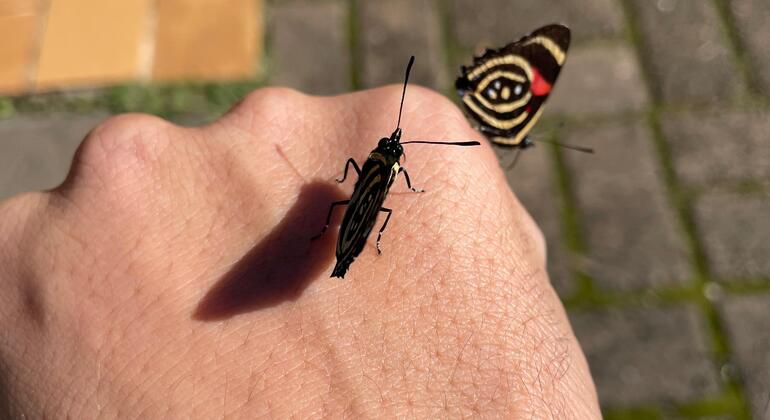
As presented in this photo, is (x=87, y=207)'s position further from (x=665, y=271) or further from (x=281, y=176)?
(x=665, y=271)

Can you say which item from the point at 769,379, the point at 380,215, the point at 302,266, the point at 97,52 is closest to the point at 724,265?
the point at 769,379

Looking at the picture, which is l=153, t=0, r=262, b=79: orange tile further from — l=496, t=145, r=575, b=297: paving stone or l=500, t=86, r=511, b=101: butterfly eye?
l=500, t=86, r=511, b=101: butterfly eye

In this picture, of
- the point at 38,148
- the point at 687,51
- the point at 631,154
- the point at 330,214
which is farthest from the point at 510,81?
the point at 38,148

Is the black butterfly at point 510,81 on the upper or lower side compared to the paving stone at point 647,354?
upper

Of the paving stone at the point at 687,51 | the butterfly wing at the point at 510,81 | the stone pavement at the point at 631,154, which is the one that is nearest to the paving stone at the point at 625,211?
the stone pavement at the point at 631,154

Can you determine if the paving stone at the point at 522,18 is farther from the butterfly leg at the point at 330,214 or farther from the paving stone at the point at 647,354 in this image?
the butterfly leg at the point at 330,214

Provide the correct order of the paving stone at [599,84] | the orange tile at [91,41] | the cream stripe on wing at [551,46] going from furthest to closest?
the orange tile at [91,41]
the paving stone at [599,84]
the cream stripe on wing at [551,46]
